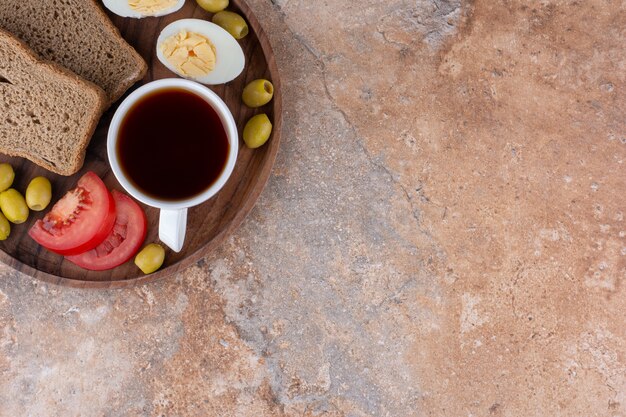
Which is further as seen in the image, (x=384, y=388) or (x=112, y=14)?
(x=384, y=388)

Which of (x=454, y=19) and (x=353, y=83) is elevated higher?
(x=454, y=19)

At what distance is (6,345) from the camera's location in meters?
1.40

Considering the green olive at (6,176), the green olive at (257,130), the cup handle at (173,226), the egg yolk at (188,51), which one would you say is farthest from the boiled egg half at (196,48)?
the green olive at (6,176)

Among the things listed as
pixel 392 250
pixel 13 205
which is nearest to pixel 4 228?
pixel 13 205

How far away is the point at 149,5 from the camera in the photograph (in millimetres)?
1209

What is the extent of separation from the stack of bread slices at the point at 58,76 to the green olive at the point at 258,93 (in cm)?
25

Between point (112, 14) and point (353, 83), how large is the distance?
60 cm

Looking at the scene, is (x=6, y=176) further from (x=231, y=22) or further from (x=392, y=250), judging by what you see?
(x=392, y=250)

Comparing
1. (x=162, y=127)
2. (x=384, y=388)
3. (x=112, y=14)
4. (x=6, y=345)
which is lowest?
(x=6, y=345)

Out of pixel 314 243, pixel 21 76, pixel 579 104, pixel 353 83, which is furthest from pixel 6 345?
pixel 579 104

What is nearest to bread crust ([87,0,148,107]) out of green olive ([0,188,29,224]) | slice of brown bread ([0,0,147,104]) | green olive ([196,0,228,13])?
slice of brown bread ([0,0,147,104])

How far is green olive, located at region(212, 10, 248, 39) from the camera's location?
1229 mm

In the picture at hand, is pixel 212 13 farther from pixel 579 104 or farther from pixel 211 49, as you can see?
pixel 579 104

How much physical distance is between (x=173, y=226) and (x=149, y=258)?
0.12 m
